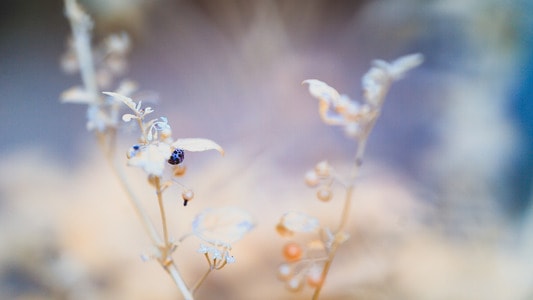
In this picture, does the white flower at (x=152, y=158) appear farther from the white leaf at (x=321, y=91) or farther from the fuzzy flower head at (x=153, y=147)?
the white leaf at (x=321, y=91)

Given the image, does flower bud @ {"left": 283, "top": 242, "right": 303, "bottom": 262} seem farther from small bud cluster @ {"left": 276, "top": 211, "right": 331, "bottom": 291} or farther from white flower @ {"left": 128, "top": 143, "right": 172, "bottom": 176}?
white flower @ {"left": 128, "top": 143, "right": 172, "bottom": 176}

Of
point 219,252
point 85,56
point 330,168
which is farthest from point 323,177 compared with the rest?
point 85,56

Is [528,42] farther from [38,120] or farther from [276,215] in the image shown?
[38,120]

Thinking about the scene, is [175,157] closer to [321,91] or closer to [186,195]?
[186,195]

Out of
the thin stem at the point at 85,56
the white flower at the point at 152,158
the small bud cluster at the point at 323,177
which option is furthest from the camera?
the thin stem at the point at 85,56

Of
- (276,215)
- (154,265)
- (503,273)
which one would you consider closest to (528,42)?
(503,273)

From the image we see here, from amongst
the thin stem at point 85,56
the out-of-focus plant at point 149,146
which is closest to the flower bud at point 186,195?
the out-of-focus plant at point 149,146

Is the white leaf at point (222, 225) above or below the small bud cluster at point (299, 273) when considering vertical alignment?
above

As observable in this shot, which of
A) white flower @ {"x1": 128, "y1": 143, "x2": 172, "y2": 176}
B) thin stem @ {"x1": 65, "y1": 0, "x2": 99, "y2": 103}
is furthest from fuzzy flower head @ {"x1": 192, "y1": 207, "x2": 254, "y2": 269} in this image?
thin stem @ {"x1": 65, "y1": 0, "x2": 99, "y2": 103}
